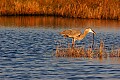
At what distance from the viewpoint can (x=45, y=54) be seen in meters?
18.3

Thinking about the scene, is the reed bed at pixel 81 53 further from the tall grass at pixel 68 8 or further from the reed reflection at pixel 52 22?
the tall grass at pixel 68 8

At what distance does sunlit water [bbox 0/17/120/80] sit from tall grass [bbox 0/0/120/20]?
6.24 ft

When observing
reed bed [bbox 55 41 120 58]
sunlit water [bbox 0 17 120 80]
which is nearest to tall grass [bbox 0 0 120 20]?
sunlit water [bbox 0 17 120 80]

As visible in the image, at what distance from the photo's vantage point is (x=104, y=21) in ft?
107

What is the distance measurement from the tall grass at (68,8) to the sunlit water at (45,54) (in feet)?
6.24

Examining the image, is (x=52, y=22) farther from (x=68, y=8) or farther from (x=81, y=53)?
(x=81, y=53)

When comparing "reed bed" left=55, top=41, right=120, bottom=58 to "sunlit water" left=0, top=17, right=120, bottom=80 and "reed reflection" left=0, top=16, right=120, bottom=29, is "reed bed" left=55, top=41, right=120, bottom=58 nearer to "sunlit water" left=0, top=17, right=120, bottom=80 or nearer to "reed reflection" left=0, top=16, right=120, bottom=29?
"sunlit water" left=0, top=17, right=120, bottom=80

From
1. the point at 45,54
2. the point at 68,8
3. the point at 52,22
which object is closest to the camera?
the point at 45,54

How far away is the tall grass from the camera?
33719 millimetres

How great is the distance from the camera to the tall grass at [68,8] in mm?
33719

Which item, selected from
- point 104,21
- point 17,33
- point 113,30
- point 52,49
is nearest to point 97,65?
point 52,49

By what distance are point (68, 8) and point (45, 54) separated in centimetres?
1672

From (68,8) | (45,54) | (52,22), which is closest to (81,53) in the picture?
(45,54)

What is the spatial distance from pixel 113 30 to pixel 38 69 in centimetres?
1390
